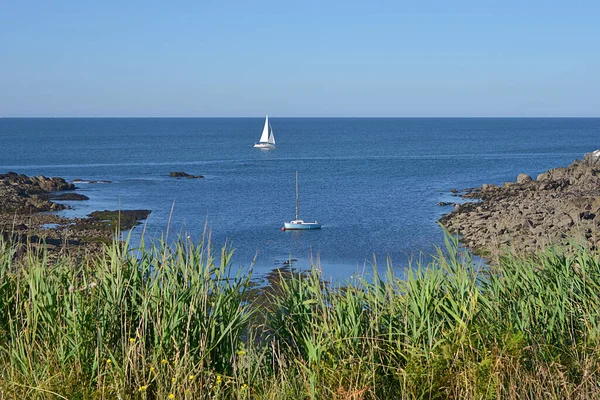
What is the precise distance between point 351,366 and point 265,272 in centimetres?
2031

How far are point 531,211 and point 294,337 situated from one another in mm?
29536

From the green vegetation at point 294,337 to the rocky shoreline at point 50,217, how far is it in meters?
17.6

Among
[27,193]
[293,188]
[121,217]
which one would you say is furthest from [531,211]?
[27,193]

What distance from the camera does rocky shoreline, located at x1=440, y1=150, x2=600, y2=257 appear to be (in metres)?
28.2

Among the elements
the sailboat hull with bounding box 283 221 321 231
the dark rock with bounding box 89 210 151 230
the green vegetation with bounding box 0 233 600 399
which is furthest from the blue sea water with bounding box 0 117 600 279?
the green vegetation with bounding box 0 233 600 399

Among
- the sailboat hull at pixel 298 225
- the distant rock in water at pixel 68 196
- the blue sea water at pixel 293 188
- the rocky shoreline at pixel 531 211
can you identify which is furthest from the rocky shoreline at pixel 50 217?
the rocky shoreline at pixel 531 211

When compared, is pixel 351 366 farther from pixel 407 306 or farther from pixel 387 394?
pixel 407 306

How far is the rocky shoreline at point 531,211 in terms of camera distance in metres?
28.2

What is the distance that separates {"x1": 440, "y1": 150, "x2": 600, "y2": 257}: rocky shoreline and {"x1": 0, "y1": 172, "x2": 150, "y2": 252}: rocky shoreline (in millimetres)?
14056

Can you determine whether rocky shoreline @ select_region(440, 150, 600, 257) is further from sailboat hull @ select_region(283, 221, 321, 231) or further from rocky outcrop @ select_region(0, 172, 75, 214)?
rocky outcrop @ select_region(0, 172, 75, 214)

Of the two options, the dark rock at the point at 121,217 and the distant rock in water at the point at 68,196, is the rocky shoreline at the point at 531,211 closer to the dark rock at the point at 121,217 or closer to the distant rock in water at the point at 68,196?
the dark rock at the point at 121,217

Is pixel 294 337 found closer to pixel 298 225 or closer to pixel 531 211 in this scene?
pixel 298 225

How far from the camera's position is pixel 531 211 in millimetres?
34938

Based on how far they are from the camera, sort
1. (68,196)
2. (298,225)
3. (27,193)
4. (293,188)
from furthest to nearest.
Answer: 1. (293,188)
2. (68,196)
3. (27,193)
4. (298,225)
